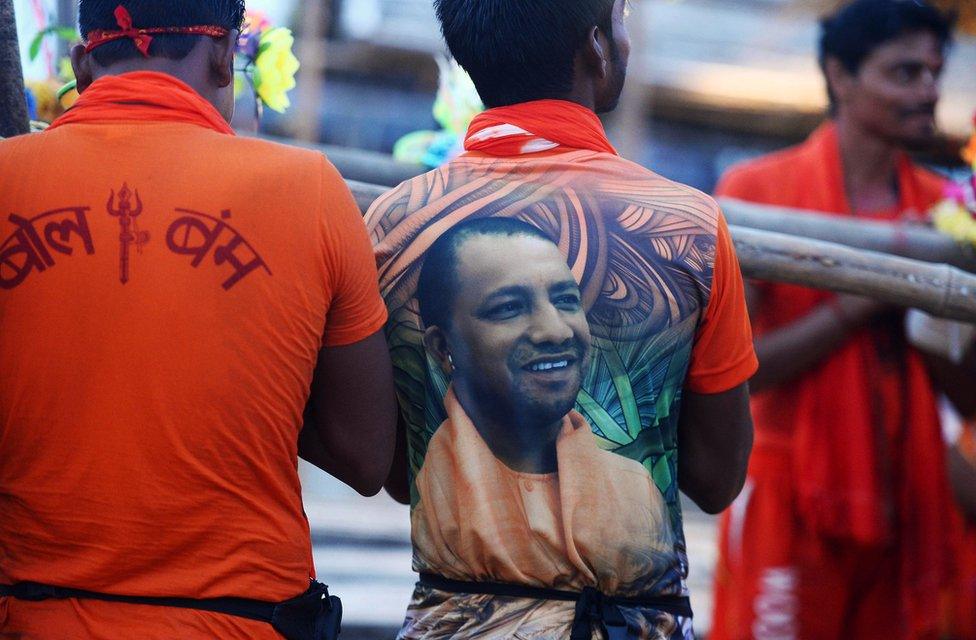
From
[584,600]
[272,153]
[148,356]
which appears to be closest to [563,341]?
[584,600]

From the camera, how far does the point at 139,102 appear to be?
200 cm

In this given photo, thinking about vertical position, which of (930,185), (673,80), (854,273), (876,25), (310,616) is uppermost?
(876,25)

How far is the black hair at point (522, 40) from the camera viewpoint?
216 centimetres

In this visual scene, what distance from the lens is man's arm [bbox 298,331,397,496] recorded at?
2078 mm

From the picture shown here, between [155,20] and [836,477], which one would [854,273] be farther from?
[155,20]

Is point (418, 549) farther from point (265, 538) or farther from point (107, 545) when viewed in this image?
point (107, 545)

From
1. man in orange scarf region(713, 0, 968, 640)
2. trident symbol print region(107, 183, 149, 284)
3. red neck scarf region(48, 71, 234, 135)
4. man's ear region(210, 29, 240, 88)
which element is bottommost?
man in orange scarf region(713, 0, 968, 640)

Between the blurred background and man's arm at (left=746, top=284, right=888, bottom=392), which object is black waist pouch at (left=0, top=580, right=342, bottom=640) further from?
the blurred background

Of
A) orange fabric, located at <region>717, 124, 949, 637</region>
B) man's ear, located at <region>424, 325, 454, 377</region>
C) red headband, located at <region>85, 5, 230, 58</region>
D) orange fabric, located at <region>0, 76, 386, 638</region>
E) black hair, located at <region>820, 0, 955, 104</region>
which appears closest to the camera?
orange fabric, located at <region>0, 76, 386, 638</region>

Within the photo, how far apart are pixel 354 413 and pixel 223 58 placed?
61 centimetres

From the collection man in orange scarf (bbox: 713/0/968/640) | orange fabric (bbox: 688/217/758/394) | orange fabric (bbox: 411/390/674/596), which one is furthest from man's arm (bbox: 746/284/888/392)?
orange fabric (bbox: 411/390/674/596)

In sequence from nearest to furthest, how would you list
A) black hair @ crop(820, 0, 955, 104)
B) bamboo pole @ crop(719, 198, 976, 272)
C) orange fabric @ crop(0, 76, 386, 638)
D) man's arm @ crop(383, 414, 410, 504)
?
orange fabric @ crop(0, 76, 386, 638), man's arm @ crop(383, 414, 410, 504), bamboo pole @ crop(719, 198, 976, 272), black hair @ crop(820, 0, 955, 104)

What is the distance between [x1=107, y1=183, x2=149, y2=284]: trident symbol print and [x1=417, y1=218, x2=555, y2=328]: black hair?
47 centimetres

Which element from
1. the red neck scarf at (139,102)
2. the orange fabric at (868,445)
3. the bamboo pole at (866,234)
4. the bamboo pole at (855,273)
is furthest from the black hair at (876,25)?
the red neck scarf at (139,102)
